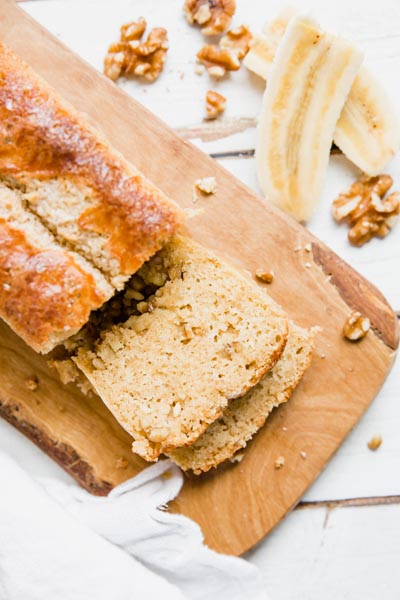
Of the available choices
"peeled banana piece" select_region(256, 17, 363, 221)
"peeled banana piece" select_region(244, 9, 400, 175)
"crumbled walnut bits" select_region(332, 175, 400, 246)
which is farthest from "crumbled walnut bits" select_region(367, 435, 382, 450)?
"peeled banana piece" select_region(244, 9, 400, 175)

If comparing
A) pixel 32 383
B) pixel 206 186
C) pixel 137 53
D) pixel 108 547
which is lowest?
pixel 108 547

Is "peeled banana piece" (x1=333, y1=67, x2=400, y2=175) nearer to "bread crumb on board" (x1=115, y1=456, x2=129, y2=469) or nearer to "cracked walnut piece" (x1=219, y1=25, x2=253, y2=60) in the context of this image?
"cracked walnut piece" (x1=219, y1=25, x2=253, y2=60)

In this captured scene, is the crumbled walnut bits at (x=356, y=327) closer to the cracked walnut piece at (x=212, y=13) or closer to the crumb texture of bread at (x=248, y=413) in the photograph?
the crumb texture of bread at (x=248, y=413)

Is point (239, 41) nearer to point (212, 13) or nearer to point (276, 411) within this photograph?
point (212, 13)

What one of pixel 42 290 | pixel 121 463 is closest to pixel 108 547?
pixel 121 463

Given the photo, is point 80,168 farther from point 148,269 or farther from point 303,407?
point 303,407

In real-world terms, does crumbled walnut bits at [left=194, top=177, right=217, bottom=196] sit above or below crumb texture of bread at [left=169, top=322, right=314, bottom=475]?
above

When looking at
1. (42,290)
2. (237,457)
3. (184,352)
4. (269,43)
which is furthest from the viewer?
(269,43)
